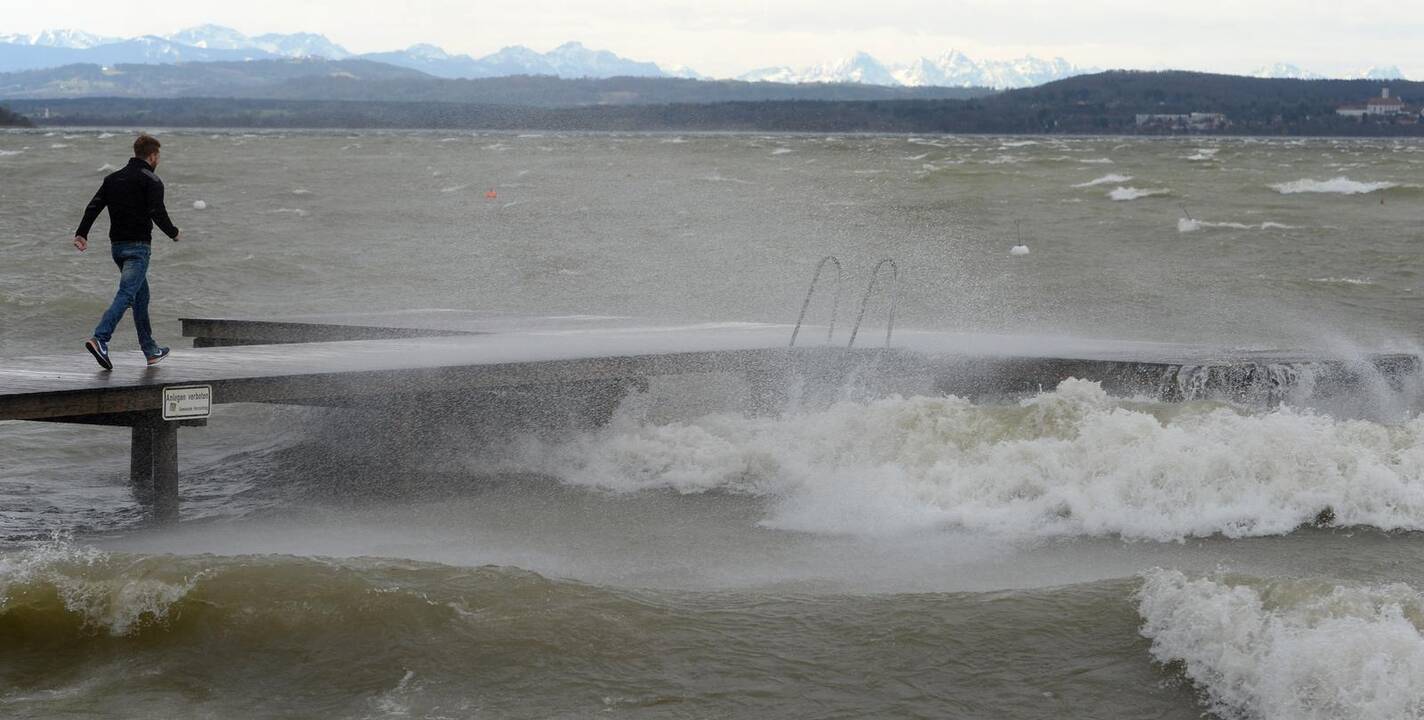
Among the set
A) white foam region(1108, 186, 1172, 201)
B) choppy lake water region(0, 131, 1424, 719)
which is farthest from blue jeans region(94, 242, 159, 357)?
white foam region(1108, 186, 1172, 201)

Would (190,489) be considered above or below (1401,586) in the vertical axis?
below

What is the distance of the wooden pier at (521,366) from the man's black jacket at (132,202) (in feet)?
3.29

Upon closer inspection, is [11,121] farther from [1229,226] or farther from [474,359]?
[474,359]

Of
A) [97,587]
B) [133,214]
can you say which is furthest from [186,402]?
[97,587]

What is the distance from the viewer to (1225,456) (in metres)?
10.1

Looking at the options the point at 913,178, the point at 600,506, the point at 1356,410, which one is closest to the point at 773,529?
the point at 600,506

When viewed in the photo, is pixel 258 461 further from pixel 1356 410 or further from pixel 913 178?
pixel 913 178

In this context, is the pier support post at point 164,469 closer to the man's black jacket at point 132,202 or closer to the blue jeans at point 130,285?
the blue jeans at point 130,285

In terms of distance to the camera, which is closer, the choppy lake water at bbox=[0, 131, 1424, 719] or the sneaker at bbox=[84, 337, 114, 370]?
the choppy lake water at bbox=[0, 131, 1424, 719]

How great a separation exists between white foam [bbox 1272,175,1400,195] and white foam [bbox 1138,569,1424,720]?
48.7 meters

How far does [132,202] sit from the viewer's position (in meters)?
9.32

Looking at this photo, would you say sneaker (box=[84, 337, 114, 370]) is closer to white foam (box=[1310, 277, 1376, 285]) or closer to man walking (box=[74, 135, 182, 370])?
man walking (box=[74, 135, 182, 370])

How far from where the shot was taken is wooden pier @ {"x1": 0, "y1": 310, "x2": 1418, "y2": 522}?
32.5 ft

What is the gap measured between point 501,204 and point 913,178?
2168 cm
